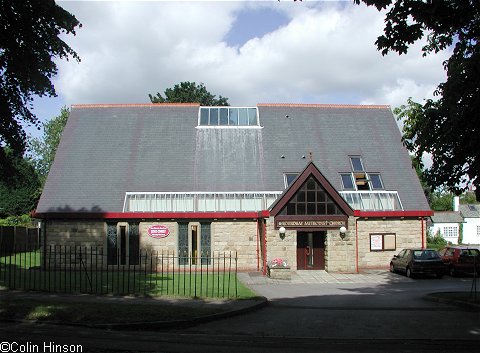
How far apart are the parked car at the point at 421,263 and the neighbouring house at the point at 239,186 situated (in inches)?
101

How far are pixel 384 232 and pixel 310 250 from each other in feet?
15.1

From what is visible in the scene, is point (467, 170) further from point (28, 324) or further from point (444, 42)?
point (28, 324)

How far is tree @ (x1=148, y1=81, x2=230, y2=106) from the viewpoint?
53.7m

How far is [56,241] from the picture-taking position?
26688 millimetres

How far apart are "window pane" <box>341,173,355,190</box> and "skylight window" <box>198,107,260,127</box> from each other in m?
7.10

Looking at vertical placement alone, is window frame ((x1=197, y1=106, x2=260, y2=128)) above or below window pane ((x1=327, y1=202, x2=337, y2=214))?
above

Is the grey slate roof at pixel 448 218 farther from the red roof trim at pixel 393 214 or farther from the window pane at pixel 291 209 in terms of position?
the window pane at pixel 291 209

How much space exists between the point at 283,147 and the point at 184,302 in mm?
18936

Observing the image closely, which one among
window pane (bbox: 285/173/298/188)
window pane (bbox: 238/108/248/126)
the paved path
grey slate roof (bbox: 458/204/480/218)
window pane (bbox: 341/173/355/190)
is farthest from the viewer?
grey slate roof (bbox: 458/204/480/218)

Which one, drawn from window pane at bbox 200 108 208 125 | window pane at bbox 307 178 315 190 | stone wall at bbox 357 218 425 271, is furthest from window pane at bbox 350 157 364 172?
window pane at bbox 200 108 208 125

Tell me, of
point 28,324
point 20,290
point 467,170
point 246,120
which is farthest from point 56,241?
point 467,170

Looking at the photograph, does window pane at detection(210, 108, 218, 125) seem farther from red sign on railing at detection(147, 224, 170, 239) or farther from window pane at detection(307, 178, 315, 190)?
window pane at detection(307, 178, 315, 190)

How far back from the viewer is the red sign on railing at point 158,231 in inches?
1064

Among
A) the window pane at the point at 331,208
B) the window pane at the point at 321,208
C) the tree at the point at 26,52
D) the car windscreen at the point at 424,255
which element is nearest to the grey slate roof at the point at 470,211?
the car windscreen at the point at 424,255
